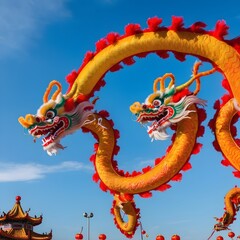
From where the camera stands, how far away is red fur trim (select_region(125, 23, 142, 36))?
8297 mm

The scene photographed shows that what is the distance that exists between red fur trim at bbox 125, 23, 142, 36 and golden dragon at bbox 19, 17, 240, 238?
0.02 meters

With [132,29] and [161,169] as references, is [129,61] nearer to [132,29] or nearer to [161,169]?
[132,29]

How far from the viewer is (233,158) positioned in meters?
7.81

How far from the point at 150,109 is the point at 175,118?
498 mm

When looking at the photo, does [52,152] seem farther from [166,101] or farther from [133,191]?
[166,101]

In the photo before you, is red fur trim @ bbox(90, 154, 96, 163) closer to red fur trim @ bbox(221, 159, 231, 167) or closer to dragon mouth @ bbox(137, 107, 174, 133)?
dragon mouth @ bbox(137, 107, 174, 133)

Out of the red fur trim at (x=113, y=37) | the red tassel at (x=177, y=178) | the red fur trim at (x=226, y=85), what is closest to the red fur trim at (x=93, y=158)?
the red tassel at (x=177, y=178)

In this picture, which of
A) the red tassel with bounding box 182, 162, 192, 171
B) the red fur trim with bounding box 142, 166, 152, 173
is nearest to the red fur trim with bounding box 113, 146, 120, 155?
the red fur trim with bounding box 142, 166, 152, 173

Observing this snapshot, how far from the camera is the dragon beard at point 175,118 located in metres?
8.02

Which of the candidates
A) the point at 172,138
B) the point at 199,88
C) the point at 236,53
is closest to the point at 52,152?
the point at 172,138

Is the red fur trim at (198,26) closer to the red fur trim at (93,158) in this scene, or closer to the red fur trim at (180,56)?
the red fur trim at (180,56)

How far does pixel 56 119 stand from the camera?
27.5ft

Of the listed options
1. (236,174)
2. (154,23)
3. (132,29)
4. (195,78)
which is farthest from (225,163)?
(132,29)

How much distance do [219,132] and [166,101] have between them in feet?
3.62
